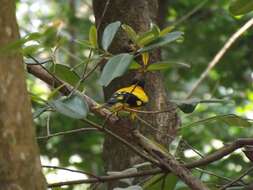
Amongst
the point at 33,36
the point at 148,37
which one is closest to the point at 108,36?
the point at 148,37

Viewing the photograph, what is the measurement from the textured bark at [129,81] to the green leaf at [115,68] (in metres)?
0.44

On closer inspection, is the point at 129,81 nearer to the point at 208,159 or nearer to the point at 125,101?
the point at 125,101

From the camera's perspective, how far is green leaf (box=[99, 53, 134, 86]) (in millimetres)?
891

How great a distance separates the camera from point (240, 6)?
1015 mm

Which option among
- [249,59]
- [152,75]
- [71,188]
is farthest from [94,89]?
[152,75]

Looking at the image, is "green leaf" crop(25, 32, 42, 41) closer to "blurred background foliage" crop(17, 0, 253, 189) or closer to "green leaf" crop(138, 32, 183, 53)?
"green leaf" crop(138, 32, 183, 53)

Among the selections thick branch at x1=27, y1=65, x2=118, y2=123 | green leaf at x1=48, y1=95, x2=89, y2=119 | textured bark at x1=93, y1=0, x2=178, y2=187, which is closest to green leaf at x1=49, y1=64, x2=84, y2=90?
thick branch at x1=27, y1=65, x2=118, y2=123

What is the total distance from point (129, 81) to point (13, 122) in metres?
0.63

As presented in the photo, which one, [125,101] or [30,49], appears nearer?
[30,49]

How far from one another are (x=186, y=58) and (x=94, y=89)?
0.48m

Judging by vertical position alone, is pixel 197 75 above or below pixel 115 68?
above

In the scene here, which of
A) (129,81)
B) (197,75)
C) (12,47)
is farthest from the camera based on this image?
(197,75)

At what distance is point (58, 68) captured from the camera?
3.59 ft

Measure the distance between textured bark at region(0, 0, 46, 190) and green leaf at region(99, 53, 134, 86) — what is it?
0.14m
